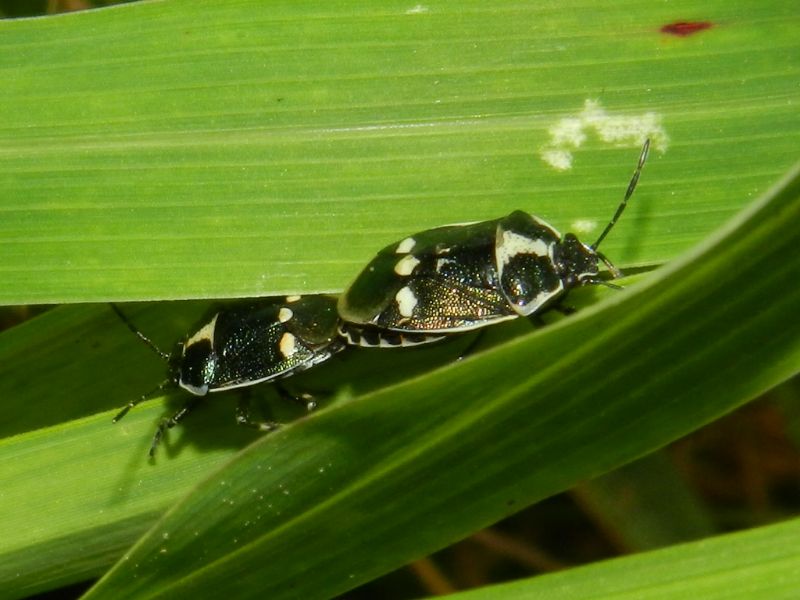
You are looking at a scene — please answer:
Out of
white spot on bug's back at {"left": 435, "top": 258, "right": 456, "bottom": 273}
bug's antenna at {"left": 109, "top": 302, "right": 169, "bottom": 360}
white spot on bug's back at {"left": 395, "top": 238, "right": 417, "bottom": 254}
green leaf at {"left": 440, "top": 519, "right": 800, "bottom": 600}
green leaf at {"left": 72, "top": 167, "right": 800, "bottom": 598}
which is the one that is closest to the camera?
green leaf at {"left": 72, "top": 167, "right": 800, "bottom": 598}

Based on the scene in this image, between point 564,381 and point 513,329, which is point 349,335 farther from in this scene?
point 564,381

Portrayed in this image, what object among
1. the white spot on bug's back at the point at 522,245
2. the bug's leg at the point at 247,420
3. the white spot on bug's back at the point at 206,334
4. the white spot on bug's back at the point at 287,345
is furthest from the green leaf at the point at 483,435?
the white spot on bug's back at the point at 206,334

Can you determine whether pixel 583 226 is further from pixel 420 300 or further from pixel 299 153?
pixel 299 153

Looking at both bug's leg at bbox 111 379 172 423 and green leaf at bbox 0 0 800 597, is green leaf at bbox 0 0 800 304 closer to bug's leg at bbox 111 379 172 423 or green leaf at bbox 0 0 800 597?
green leaf at bbox 0 0 800 597

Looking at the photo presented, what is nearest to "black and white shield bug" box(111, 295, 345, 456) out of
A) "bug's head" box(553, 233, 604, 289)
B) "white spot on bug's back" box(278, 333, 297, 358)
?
"white spot on bug's back" box(278, 333, 297, 358)

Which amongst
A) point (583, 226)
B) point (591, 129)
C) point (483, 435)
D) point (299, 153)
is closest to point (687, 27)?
point (591, 129)

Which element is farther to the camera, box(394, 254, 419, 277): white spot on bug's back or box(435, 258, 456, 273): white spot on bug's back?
box(435, 258, 456, 273): white spot on bug's back

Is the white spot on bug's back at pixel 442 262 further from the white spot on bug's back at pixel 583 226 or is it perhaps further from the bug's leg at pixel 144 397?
the bug's leg at pixel 144 397
